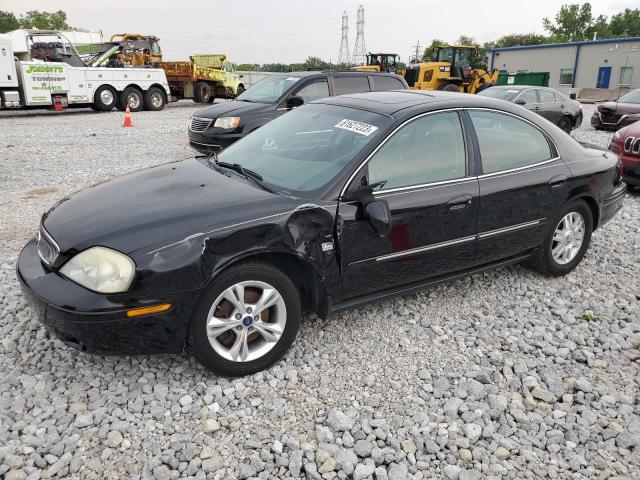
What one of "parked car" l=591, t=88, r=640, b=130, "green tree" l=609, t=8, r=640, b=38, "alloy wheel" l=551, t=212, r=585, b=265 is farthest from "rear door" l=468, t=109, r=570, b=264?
"green tree" l=609, t=8, r=640, b=38

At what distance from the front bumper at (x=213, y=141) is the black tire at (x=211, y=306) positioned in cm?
605

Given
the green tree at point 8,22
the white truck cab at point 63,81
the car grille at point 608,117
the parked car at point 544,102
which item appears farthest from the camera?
the green tree at point 8,22

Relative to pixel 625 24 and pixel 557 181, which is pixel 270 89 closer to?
pixel 557 181

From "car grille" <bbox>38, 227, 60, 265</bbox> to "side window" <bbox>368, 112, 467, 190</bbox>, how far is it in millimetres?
1862

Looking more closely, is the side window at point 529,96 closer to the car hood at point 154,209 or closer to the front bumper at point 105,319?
the car hood at point 154,209

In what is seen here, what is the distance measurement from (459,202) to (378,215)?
80cm

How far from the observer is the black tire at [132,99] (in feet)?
63.0

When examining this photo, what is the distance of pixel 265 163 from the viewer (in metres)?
3.64

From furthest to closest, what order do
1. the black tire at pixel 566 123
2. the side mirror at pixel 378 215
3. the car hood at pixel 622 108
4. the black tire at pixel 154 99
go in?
the black tire at pixel 154 99 → the black tire at pixel 566 123 → the car hood at pixel 622 108 → the side mirror at pixel 378 215

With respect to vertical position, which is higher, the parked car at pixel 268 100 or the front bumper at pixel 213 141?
the parked car at pixel 268 100

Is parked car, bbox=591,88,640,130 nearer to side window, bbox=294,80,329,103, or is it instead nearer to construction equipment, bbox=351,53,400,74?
side window, bbox=294,80,329,103

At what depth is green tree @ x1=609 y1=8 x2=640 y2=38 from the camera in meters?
85.8

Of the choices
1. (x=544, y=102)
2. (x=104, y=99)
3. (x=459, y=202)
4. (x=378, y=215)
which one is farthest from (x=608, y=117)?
(x=104, y=99)

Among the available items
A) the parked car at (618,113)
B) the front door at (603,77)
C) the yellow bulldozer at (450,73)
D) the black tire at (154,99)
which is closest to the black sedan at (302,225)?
the parked car at (618,113)
